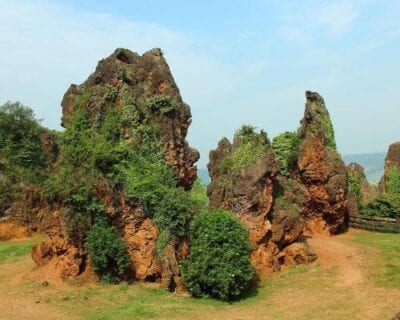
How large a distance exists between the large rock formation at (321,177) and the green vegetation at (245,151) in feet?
21.7

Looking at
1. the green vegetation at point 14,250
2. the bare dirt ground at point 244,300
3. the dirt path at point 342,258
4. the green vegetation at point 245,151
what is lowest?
the bare dirt ground at point 244,300

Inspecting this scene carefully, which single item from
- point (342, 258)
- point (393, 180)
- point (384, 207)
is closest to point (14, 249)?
point (342, 258)

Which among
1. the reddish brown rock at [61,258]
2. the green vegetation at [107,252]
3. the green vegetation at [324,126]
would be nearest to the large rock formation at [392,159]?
the green vegetation at [324,126]

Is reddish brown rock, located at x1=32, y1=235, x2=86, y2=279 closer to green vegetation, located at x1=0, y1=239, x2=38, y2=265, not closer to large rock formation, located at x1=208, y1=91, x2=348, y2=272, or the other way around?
green vegetation, located at x1=0, y1=239, x2=38, y2=265

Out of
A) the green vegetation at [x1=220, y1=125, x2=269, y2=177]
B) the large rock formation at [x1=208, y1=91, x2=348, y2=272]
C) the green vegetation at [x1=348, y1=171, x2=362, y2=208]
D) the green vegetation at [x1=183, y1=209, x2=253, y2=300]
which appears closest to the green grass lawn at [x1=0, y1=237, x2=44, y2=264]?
the large rock formation at [x1=208, y1=91, x2=348, y2=272]

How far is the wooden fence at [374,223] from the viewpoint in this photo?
3140 cm

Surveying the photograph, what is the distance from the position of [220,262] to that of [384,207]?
17163 millimetres

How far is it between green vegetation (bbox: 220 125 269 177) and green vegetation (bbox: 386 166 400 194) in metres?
17.1

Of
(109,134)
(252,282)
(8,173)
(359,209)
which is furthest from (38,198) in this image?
(359,209)

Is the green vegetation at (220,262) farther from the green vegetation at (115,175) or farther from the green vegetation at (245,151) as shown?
the green vegetation at (245,151)

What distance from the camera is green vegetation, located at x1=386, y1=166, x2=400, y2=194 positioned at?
38.0 metres

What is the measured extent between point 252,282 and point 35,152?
2219 centimetres

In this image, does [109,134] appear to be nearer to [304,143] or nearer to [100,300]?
[100,300]

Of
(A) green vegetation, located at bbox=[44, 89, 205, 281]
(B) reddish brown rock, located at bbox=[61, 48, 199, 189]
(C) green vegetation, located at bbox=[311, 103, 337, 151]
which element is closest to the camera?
(A) green vegetation, located at bbox=[44, 89, 205, 281]
